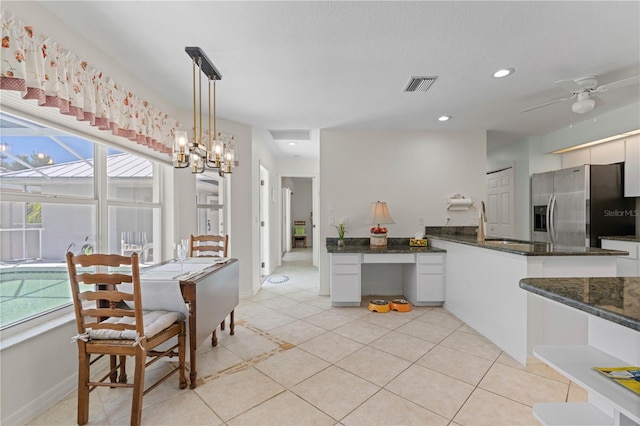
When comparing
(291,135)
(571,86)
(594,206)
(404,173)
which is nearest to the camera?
(571,86)

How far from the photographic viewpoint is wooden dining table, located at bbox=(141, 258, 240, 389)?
192 centimetres

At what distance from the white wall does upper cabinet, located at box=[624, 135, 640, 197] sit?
1.50 m

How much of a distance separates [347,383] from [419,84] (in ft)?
8.49

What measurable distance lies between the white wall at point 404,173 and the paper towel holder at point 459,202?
0.22ft

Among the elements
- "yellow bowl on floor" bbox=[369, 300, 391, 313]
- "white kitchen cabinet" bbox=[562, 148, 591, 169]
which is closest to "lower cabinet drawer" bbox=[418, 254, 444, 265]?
"yellow bowl on floor" bbox=[369, 300, 391, 313]

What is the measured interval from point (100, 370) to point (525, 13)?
378cm

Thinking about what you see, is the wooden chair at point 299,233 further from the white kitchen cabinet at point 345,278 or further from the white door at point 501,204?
the white kitchen cabinet at point 345,278

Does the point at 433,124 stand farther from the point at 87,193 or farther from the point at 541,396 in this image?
the point at 87,193

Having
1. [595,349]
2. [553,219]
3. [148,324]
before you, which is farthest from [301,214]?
[595,349]

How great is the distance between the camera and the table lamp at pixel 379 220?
12.4 ft

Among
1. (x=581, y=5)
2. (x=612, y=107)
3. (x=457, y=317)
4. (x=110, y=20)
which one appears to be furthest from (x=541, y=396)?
(x=110, y=20)

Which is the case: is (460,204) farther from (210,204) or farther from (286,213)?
(286,213)

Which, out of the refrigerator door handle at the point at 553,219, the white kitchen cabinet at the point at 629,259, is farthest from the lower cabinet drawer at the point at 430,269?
the white kitchen cabinet at the point at 629,259

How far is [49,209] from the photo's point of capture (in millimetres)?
1925
